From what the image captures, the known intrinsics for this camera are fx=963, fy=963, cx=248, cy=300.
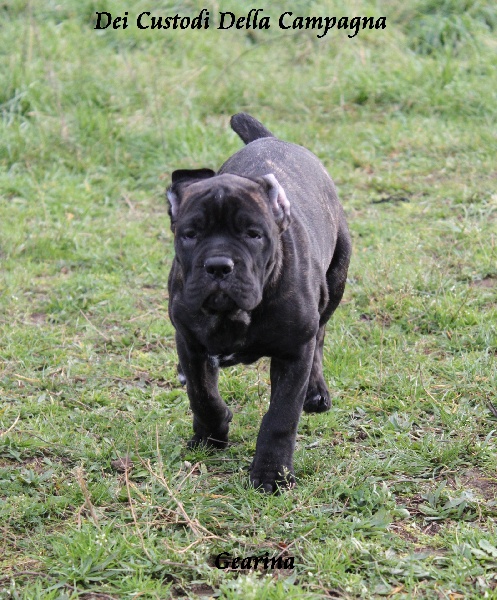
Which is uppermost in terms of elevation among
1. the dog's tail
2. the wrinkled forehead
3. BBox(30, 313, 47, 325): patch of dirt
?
the wrinkled forehead

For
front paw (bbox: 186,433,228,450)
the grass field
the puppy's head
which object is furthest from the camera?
front paw (bbox: 186,433,228,450)

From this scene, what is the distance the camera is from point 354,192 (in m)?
8.74

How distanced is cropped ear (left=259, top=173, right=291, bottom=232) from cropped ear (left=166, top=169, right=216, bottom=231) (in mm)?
405

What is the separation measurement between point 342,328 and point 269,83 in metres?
4.86

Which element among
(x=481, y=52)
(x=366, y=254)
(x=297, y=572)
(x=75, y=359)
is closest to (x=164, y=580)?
(x=297, y=572)

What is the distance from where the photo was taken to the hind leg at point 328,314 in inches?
214

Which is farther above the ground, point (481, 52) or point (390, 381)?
point (481, 52)

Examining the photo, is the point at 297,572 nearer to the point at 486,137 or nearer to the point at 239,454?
the point at 239,454

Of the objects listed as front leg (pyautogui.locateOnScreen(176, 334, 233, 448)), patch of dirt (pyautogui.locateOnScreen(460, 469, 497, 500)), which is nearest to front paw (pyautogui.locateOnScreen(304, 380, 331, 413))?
front leg (pyautogui.locateOnScreen(176, 334, 233, 448))

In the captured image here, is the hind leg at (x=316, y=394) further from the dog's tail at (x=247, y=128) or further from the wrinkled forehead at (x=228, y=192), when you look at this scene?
the dog's tail at (x=247, y=128)

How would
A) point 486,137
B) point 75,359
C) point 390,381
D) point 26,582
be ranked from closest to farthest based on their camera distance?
point 26,582, point 390,381, point 75,359, point 486,137

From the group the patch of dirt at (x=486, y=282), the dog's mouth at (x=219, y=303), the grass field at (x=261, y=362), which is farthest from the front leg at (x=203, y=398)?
the patch of dirt at (x=486, y=282)

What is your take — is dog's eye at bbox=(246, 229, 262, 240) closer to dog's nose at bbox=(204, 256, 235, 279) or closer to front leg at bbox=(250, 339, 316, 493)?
dog's nose at bbox=(204, 256, 235, 279)

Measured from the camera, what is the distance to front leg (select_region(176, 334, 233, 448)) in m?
4.78
